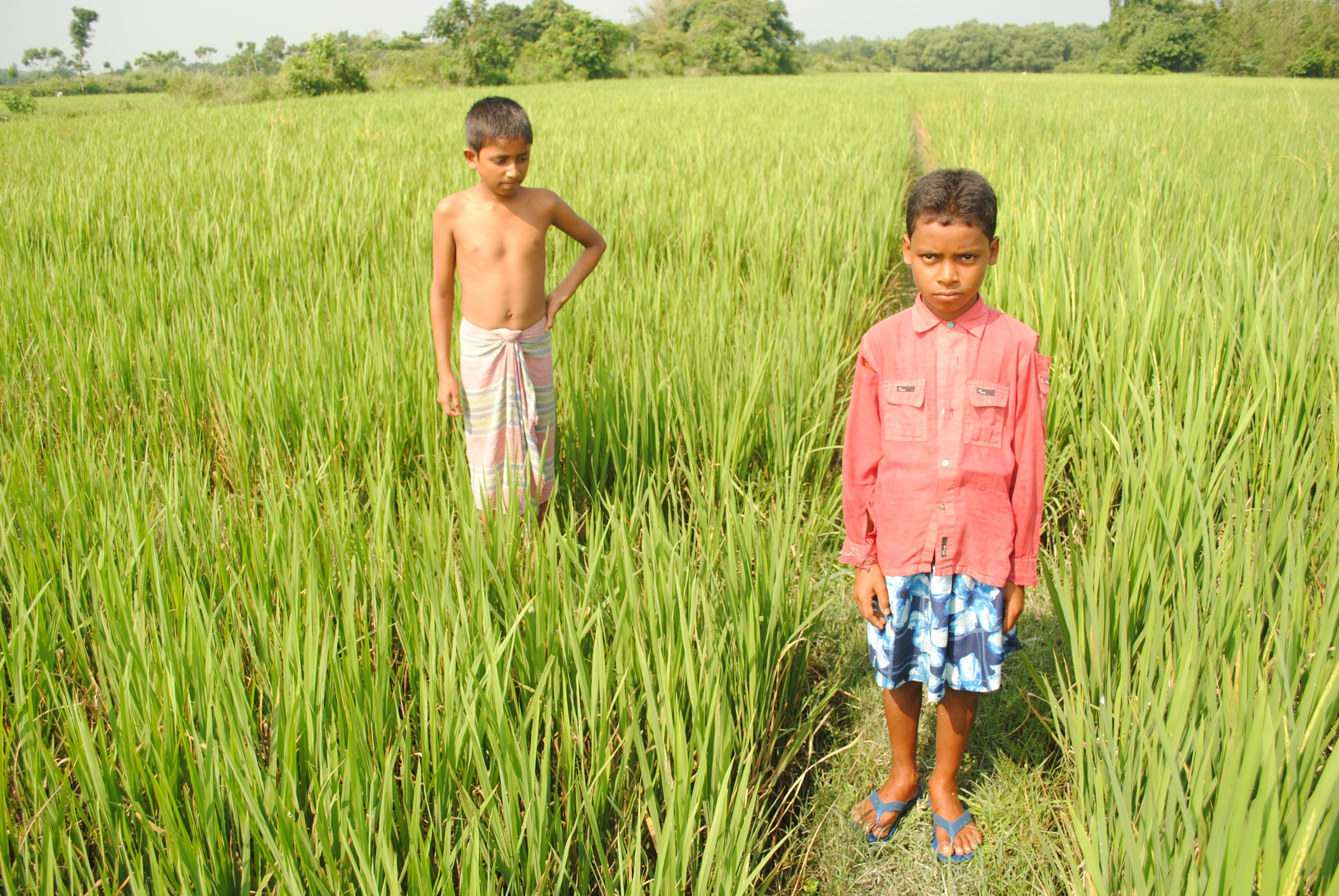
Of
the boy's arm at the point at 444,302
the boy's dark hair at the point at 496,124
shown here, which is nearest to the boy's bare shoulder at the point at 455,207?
the boy's arm at the point at 444,302

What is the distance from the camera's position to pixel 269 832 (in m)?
0.90

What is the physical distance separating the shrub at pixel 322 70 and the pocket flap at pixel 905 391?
83.0 feet

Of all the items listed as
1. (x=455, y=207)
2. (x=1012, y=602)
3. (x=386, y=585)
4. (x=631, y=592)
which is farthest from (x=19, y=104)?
→ (x=1012, y=602)

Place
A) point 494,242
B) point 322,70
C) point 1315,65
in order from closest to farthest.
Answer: point 494,242 → point 322,70 → point 1315,65

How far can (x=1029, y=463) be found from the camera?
115cm

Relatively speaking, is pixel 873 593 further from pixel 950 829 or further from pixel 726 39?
pixel 726 39

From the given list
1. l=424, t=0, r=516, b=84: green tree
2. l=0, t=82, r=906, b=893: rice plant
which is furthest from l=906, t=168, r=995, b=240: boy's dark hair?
l=424, t=0, r=516, b=84: green tree

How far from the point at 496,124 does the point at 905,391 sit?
106 cm

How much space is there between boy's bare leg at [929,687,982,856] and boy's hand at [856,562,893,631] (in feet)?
0.51

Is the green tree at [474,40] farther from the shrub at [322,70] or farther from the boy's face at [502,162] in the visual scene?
the boy's face at [502,162]

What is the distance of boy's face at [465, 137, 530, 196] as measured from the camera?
165 centimetres

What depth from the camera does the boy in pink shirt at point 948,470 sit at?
1.12 metres

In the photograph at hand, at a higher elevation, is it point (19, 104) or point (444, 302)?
point (19, 104)

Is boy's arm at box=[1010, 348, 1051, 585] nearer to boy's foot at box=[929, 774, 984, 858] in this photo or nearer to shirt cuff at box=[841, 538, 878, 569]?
shirt cuff at box=[841, 538, 878, 569]
